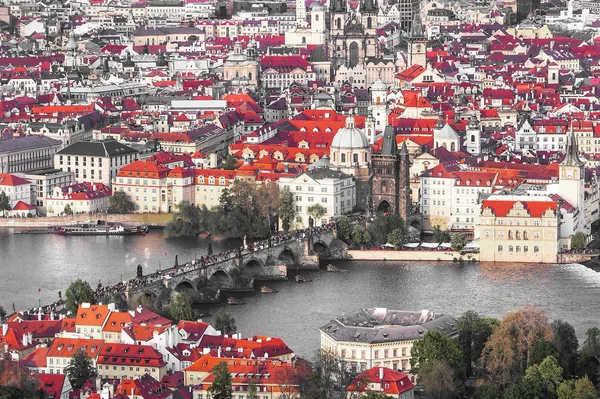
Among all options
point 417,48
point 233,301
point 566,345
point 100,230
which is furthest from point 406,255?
point 417,48

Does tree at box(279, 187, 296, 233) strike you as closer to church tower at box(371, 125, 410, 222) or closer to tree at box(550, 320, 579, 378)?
church tower at box(371, 125, 410, 222)

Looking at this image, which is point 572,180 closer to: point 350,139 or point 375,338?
point 350,139

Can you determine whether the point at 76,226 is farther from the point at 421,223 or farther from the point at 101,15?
the point at 101,15

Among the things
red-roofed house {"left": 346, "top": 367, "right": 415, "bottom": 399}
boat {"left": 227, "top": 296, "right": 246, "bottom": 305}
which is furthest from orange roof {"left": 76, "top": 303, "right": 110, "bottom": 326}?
boat {"left": 227, "top": 296, "right": 246, "bottom": 305}

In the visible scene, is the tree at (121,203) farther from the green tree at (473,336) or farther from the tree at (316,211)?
the green tree at (473,336)

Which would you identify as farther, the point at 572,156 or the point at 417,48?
the point at 417,48

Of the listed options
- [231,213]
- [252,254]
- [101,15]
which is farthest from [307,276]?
[101,15]

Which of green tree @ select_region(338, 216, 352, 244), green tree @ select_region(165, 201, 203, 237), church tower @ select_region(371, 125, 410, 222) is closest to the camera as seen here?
green tree @ select_region(338, 216, 352, 244)
